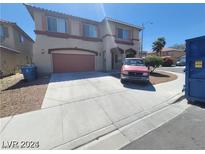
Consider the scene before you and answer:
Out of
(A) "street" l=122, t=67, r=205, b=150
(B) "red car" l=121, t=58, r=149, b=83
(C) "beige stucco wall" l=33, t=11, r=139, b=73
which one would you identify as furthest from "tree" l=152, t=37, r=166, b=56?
(A) "street" l=122, t=67, r=205, b=150

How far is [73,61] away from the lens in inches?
621


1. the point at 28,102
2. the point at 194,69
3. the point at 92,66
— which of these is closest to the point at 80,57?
the point at 92,66

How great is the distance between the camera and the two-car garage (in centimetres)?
1480

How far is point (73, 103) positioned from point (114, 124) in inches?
89.8

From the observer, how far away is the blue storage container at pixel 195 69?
18.6 ft

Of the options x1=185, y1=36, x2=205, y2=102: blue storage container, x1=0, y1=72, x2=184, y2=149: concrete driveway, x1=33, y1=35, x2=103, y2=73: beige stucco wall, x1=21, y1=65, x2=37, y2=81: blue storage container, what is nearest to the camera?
x1=0, y1=72, x2=184, y2=149: concrete driveway

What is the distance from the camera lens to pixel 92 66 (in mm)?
17297

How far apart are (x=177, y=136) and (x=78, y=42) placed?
1430 cm

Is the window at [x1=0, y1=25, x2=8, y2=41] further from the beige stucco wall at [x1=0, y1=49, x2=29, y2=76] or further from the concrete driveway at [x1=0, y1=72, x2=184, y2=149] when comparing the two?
the concrete driveway at [x1=0, y1=72, x2=184, y2=149]

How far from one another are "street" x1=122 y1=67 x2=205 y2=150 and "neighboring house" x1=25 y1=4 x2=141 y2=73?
12882 mm

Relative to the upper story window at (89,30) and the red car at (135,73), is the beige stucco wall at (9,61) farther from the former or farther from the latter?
the red car at (135,73)
